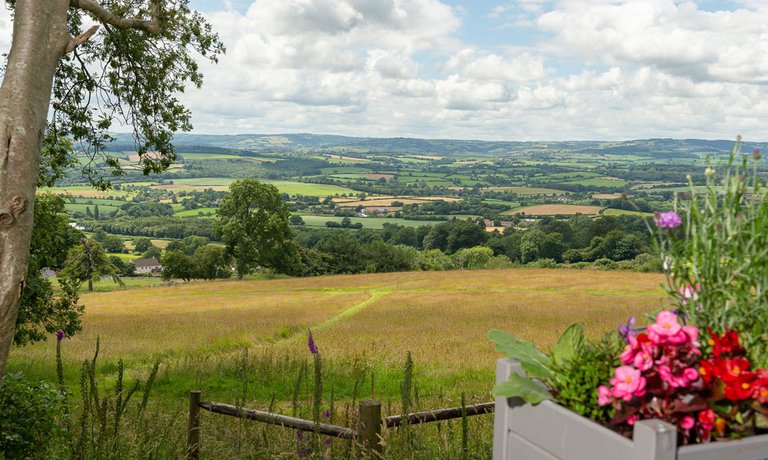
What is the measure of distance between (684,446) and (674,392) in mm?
285

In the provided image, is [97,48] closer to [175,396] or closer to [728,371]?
[175,396]

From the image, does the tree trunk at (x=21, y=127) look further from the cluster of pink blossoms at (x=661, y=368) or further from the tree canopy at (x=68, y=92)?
the cluster of pink blossoms at (x=661, y=368)

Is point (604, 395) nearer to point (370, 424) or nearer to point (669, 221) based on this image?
point (669, 221)

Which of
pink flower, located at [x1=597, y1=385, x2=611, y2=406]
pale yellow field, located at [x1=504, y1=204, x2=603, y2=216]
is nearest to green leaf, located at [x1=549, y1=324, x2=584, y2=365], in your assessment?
pink flower, located at [x1=597, y1=385, x2=611, y2=406]

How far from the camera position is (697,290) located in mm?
3297

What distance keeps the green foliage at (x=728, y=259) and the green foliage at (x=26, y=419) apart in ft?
16.8

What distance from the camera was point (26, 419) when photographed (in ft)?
18.0

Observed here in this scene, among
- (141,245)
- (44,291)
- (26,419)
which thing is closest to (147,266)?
(141,245)

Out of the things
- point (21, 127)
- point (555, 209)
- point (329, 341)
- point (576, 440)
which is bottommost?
point (555, 209)

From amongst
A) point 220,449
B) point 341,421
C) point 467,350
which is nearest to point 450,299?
point 467,350

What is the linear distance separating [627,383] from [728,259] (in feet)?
2.78

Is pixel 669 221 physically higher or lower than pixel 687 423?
higher

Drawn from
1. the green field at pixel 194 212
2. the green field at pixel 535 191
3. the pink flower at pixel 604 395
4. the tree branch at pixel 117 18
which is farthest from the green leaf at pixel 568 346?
the green field at pixel 535 191

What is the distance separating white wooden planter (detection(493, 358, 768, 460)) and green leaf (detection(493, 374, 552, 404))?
55 mm
